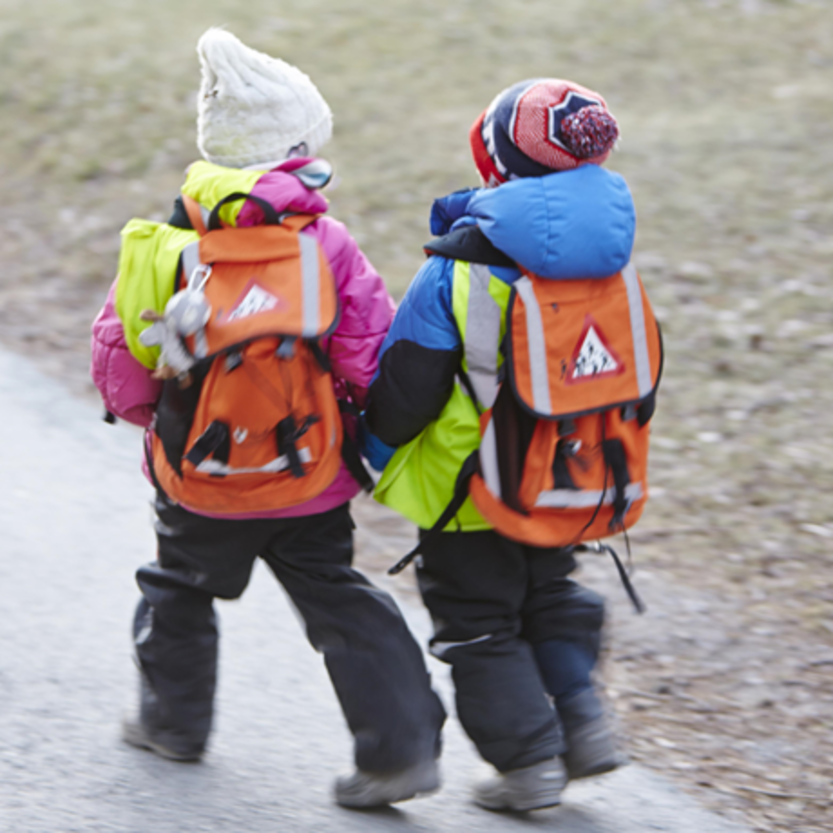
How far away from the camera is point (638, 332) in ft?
8.95

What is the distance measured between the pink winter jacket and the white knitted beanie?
0.35 ft

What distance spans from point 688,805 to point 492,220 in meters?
1.75

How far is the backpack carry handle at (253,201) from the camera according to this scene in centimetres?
260

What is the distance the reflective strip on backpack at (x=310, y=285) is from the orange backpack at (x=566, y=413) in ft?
1.33

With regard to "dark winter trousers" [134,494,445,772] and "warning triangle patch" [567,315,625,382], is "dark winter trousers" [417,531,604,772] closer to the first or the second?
"dark winter trousers" [134,494,445,772]

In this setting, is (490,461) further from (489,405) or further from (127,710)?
(127,710)

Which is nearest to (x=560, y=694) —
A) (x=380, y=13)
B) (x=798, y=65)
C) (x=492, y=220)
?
(x=492, y=220)

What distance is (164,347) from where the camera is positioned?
2.57 m

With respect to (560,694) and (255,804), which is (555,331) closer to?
(560,694)

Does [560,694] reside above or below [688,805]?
above

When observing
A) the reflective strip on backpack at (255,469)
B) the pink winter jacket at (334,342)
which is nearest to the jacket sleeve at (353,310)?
the pink winter jacket at (334,342)

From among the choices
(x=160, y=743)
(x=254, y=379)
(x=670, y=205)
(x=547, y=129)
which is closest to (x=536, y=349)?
(x=547, y=129)

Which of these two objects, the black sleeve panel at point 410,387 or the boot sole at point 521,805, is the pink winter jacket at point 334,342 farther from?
the boot sole at point 521,805

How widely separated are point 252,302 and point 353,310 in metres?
0.29
